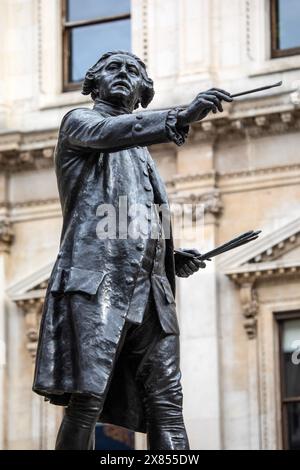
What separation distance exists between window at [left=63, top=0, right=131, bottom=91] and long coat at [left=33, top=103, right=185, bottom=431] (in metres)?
17.3

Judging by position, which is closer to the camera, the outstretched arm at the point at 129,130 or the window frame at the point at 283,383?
the outstretched arm at the point at 129,130

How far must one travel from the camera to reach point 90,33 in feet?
95.9

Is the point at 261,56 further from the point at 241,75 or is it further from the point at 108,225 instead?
the point at 108,225

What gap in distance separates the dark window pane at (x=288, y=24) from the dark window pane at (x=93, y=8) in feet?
7.60

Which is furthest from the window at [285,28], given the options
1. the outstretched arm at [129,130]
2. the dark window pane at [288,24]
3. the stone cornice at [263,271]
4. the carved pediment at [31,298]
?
the outstretched arm at [129,130]

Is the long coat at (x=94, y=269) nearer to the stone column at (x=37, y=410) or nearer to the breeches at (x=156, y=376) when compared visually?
the breeches at (x=156, y=376)

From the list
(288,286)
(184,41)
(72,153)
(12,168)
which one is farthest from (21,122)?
(72,153)

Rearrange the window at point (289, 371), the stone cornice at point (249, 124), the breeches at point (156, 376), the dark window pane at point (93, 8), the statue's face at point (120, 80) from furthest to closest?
the dark window pane at point (93, 8) < the stone cornice at point (249, 124) < the window at point (289, 371) < the statue's face at point (120, 80) < the breeches at point (156, 376)

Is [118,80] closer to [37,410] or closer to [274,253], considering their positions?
[274,253]

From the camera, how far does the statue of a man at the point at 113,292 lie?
11203 mm

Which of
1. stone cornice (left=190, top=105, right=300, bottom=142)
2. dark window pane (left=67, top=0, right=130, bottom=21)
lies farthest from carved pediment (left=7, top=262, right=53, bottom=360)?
dark window pane (left=67, top=0, right=130, bottom=21)

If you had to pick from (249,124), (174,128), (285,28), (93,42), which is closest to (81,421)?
(174,128)

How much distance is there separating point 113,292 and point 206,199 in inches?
635

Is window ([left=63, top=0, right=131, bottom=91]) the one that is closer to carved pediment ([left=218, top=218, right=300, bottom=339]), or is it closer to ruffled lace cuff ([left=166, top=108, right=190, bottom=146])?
carved pediment ([left=218, top=218, right=300, bottom=339])
